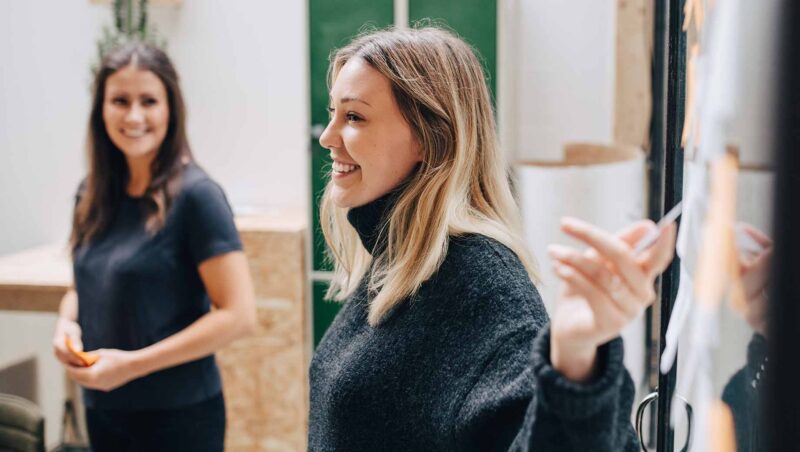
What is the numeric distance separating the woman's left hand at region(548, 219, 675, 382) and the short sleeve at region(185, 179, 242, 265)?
1320 millimetres

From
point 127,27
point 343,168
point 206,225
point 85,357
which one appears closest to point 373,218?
point 343,168

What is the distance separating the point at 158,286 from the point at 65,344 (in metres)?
0.22

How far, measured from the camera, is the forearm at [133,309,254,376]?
5.91ft

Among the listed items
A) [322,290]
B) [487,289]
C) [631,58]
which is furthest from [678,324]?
[631,58]

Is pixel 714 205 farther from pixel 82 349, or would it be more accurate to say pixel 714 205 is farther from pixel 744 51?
pixel 82 349

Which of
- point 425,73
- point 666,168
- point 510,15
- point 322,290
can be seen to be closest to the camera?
point 666,168

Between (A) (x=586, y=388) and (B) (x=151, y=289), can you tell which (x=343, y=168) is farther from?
(B) (x=151, y=289)

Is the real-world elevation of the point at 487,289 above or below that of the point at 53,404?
above

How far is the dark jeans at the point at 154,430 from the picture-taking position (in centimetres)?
185

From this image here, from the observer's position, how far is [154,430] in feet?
6.08

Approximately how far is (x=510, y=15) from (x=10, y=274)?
85.0 inches

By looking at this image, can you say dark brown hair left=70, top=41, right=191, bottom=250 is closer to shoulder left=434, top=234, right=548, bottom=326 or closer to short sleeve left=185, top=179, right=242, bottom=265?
short sleeve left=185, top=179, right=242, bottom=265

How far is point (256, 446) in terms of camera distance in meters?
3.28

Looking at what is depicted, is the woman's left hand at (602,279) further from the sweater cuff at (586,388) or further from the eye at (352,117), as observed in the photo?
the eye at (352,117)
